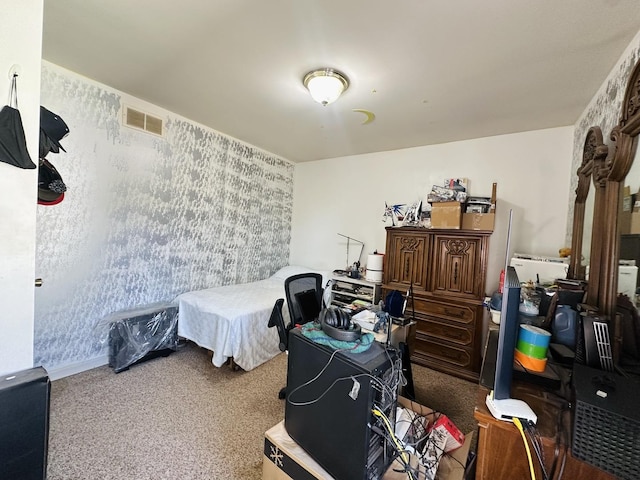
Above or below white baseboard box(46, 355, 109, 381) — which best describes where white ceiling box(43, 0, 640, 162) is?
above

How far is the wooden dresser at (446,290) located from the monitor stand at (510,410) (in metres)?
1.92

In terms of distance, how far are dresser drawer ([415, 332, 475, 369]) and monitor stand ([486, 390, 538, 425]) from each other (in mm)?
1987

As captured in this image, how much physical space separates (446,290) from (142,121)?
11.9ft

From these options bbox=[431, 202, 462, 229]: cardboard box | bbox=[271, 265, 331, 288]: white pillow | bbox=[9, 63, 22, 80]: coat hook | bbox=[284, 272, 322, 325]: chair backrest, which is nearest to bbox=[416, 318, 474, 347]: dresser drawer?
bbox=[431, 202, 462, 229]: cardboard box

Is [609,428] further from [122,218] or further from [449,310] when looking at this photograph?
[122,218]

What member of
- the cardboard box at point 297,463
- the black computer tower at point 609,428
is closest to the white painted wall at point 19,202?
the cardboard box at point 297,463

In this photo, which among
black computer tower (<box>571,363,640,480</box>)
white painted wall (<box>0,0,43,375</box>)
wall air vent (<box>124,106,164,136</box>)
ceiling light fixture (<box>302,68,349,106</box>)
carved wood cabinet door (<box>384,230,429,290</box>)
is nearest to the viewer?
black computer tower (<box>571,363,640,480</box>)

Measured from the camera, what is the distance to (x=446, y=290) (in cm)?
Result: 279

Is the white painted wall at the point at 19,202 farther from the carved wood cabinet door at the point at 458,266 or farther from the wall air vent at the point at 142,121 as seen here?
the carved wood cabinet door at the point at 458,266

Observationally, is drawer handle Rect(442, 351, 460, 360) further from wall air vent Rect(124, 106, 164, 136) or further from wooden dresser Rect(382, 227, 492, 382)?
wall air vent Rect(124, 106, 164, 136)

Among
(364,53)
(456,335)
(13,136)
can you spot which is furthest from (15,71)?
(456,335)

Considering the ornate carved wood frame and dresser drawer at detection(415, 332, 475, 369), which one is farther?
dresser drawer at detection(415, 332, 475, 369)

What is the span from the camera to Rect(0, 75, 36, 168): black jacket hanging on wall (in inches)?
38.9

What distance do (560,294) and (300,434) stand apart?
66.8 inches
